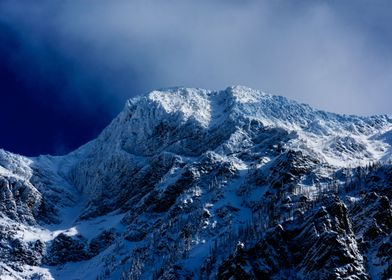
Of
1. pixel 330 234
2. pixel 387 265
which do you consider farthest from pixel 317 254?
pixel 387 265

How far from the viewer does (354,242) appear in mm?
199500

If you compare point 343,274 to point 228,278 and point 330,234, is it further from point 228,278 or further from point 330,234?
point 228,278

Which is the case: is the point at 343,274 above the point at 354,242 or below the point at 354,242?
below

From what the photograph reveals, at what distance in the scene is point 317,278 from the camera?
615 ft

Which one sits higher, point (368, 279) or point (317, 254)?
point (317, 254)

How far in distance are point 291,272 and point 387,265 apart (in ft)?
89.1

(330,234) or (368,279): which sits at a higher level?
(330,234)

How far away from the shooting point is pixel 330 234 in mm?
198250

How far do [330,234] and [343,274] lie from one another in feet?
53.0

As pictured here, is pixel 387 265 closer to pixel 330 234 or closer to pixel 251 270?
pixel 330 234

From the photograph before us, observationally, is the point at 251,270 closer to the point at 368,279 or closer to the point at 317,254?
the point at 317,254

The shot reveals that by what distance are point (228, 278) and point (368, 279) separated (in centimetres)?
3959

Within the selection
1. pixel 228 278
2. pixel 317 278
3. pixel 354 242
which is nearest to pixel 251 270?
pixel 228 278

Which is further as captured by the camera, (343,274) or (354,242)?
(354,242)
